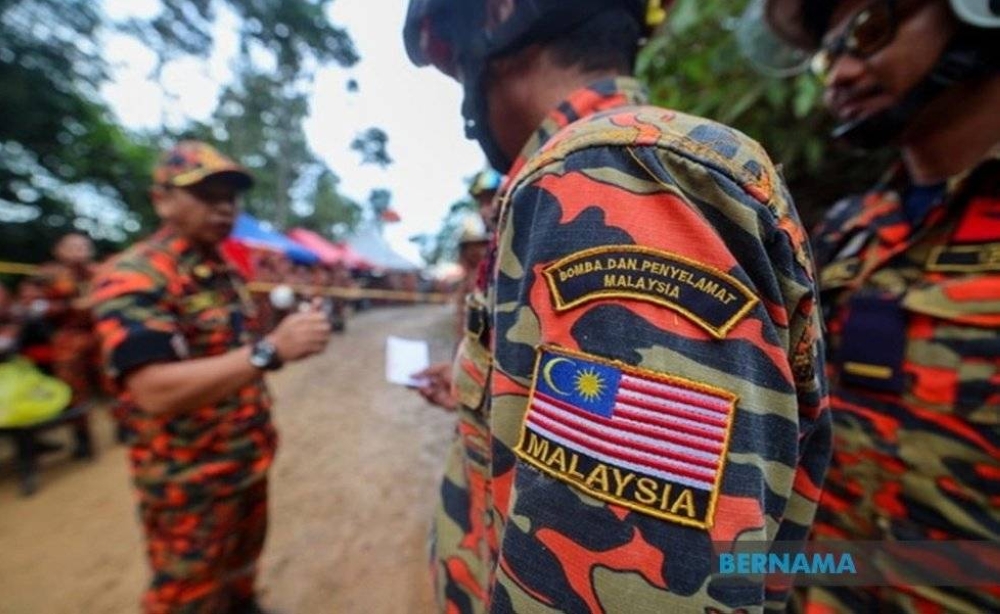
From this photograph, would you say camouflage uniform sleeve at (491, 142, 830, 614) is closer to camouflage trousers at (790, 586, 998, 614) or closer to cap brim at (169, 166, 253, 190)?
camouflage trousers at (790, 586, 998, 614)

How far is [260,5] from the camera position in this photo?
1214cm

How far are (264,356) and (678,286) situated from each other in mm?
1921

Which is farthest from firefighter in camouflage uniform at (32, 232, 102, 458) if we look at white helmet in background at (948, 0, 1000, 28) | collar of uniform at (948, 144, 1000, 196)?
white helmet in background at (948, 0, 1000, 28)

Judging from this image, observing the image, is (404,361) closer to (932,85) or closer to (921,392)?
(921,392)

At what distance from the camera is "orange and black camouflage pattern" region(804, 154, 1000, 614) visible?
1259 mm

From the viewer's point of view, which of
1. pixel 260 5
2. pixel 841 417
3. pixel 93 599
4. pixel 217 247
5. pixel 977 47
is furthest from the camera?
pixel 260 5

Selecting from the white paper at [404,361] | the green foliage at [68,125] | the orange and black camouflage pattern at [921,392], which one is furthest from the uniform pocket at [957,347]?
the green foliage at [68,125]

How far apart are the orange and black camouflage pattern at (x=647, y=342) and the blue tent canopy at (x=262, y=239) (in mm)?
12536

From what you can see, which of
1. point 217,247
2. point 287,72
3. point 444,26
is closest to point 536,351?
point 444,26

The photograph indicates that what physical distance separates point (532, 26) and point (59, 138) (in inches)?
366

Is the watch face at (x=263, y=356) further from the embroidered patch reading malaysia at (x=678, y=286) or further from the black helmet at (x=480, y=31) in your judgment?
the embroidered patch reading malaysia at (x=678, y=286)

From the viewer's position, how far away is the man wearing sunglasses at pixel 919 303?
1.28 meters

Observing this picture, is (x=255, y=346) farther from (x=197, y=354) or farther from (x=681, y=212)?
(x=681, y=212)

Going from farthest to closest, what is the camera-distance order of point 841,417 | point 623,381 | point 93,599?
point 93,599
point 841,417
point 623,381
